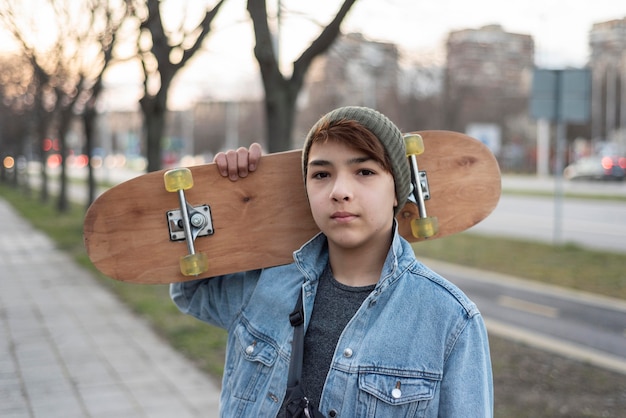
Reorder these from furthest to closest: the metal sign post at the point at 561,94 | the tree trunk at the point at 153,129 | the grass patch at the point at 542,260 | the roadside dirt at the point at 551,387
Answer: the metal sign post at the point at 561,94 < the tree trunk at the point at 153,129 < the grass patch at the point at 542,260 < the roadside dirt at the point at 551,387

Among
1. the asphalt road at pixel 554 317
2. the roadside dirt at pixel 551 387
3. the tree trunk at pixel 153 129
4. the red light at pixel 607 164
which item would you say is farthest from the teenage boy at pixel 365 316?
the red light at pixel 607 164

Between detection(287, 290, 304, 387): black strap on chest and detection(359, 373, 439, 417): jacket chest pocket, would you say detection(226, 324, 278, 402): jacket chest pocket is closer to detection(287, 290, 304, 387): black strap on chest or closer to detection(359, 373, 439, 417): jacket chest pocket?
detection(287, 290, 304, 387): black strap on chest

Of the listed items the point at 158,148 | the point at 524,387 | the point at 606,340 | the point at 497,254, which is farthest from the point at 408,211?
the point at 497,254

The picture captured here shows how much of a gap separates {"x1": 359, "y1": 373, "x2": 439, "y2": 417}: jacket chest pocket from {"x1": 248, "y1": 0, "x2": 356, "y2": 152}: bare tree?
4.41m

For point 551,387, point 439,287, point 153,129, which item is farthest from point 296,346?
point 153,129

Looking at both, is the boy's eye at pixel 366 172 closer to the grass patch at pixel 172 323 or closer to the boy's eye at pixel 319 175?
the boy's eye at pixel 319 175

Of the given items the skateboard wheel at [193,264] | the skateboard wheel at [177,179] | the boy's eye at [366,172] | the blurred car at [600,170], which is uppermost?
the boy's eye at [366,172]

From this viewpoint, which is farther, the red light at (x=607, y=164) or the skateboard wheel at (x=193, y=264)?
the red light at (x=607, y=164)

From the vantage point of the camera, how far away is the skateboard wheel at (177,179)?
228cm

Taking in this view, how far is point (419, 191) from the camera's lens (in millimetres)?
2307

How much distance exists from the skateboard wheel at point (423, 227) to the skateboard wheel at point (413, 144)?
0.22 m

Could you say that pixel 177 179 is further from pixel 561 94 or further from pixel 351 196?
pixel 561 94

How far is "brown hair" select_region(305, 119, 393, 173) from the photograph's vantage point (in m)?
1.80

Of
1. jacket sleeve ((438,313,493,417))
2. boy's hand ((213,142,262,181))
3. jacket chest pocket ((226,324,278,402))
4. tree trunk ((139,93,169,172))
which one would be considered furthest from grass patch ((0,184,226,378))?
jacket sleeve ((438,313,493,417))
